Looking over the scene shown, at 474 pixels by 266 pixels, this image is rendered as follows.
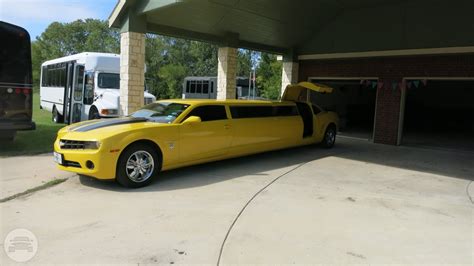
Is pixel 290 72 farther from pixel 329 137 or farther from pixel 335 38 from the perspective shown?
pixel 329 137

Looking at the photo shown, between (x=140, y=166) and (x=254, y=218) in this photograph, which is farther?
(x=140, y=166)

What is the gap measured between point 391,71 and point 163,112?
882 cm

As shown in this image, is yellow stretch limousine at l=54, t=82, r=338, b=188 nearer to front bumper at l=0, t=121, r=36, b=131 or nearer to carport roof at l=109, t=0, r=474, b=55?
front bumper at l=0, t=121, r=36, b=131

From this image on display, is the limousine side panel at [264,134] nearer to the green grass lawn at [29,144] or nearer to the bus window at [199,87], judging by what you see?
the green grass lawn at [29,144]

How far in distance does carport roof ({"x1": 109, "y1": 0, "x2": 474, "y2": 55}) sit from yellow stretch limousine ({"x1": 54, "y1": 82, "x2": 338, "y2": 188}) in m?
3.23

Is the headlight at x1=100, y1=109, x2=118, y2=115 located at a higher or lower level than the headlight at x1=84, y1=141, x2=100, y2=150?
higher

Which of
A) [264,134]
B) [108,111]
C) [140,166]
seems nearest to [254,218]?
[140,166]

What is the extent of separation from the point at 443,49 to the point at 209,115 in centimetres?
817

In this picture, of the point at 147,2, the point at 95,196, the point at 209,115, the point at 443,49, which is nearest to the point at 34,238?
the point at 95,196

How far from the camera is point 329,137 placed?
37.2ft

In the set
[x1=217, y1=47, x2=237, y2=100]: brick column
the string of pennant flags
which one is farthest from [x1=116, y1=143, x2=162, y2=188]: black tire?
the string of pennant flags

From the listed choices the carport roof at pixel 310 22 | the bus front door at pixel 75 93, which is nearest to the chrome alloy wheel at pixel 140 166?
the carport roof at pixel 310 22

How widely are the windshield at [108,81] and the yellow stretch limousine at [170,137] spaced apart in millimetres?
7096

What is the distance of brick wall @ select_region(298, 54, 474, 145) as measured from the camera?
38.0 ft
